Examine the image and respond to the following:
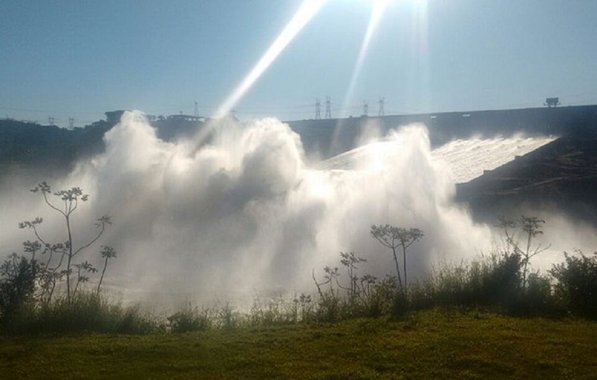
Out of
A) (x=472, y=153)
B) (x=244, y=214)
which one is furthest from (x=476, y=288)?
(x=472, y=153)

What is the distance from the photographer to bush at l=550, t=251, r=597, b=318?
33.3 feet

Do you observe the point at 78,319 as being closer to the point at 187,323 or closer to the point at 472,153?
the point at 187,323

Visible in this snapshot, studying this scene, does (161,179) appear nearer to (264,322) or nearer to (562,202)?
(562,202)

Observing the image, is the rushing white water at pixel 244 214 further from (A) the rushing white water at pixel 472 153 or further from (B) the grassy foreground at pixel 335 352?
(B) the grassy foreground at pixel 335 352

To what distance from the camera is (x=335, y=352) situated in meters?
7.46

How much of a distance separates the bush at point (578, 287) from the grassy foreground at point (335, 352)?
1067 millimetres

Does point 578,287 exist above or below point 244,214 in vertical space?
below

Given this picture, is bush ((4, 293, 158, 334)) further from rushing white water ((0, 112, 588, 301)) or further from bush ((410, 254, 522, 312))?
rushing white water ((0, 112, 588, 301))

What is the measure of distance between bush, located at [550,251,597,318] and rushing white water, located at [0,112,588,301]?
9.20 metres

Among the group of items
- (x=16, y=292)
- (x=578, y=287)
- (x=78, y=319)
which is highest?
(x=16, y=292)

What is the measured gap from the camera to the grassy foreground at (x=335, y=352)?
21.7 ft

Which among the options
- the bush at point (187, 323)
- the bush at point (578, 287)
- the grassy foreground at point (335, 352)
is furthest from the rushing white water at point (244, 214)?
the grassy foreground at point (335, 352)

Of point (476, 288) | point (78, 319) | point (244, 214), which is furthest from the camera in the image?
point (244, 214)

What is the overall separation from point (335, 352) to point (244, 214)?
72.9 ft
